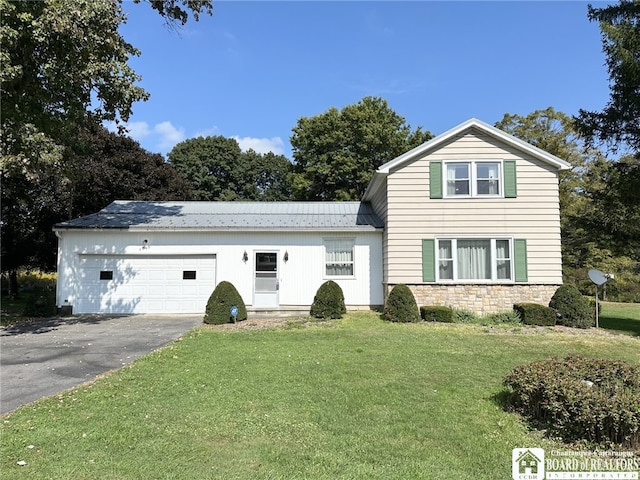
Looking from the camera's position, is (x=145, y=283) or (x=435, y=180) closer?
(x=435, y=180)

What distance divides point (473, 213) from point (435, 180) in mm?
1664

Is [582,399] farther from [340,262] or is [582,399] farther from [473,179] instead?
[340,262]

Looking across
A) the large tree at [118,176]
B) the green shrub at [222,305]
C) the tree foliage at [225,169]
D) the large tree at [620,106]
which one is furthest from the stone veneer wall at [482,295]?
the tree foliage at [225,169]

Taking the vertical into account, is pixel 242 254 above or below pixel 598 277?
above

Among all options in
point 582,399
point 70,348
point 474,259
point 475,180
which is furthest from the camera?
point 475,180

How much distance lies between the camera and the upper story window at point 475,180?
13508mm

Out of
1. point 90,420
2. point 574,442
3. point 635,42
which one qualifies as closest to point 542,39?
point 635,42

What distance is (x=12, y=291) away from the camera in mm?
23562

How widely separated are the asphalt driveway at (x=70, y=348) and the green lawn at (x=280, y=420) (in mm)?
624

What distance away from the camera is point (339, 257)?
14461 millimetres

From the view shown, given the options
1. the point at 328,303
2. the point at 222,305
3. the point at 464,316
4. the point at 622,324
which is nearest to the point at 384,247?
the point at 328,303

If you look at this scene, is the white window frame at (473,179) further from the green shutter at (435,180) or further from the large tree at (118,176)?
the large tree at (118,176)

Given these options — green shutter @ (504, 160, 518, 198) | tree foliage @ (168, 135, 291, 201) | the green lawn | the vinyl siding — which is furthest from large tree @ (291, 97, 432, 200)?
the green lawn

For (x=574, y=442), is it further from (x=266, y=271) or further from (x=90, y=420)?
(x=266, y=271)
